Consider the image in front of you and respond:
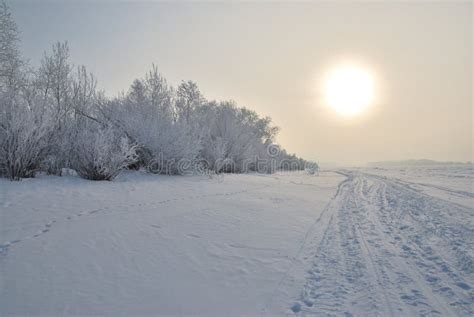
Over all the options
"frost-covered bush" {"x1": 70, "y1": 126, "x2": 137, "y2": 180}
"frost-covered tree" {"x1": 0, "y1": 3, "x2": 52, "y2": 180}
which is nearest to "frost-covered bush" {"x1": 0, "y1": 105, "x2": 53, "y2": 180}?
"frost-covered tree" {"x1": 0, "y1": 3, "x2": 52, "y2": 180}

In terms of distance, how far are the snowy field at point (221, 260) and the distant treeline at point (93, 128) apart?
8.54ft

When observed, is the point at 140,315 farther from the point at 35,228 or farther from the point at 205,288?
the point at 35,228

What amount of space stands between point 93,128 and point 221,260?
9.26 meters

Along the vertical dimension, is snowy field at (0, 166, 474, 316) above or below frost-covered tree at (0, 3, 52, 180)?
below

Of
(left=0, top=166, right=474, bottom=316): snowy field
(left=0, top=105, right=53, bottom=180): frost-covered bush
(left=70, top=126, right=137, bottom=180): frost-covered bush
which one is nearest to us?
(left=0, top=166, right=474, bottom=316): snowy field

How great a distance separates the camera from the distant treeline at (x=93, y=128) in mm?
7230

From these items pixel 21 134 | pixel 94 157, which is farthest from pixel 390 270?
pixel 21 134

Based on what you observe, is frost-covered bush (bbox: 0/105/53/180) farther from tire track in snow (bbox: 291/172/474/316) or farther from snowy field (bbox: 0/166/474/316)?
tire track in snow (bbox: 291/172/474/316)

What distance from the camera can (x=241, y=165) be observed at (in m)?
19.7

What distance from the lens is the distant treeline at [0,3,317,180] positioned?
23.7 feet

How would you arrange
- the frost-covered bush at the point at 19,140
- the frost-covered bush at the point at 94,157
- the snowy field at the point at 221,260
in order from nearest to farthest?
the snowy field at the point at 221,260 → the frost-covered bush at the point at 19,140 → the frost-covered bush at the point at 94,157

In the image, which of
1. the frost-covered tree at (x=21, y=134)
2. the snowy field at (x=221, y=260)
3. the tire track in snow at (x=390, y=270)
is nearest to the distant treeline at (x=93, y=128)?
the frost-covered tree at (x=21, y=134)

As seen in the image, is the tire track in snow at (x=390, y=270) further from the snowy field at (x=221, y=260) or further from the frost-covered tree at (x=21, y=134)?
the frost-covered tree at (x=21, y=134)

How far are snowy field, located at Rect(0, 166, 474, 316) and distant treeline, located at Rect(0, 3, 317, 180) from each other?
260cm
